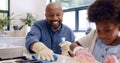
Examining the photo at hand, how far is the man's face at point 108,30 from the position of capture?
0.90 meters

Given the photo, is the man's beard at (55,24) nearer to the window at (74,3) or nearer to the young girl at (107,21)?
the young girl at (107,21)

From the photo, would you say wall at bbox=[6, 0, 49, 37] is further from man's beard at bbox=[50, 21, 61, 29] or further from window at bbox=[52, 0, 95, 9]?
man's beard at bbox=[50, 21, 61, 29]

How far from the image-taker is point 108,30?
914 millimetres

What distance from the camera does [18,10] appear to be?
3.99 m

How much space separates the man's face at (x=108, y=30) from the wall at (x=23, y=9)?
2871mm

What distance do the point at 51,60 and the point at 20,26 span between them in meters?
3.06

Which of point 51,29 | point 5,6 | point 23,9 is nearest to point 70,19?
point 23,9

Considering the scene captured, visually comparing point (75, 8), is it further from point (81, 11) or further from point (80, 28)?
point (80, 28)

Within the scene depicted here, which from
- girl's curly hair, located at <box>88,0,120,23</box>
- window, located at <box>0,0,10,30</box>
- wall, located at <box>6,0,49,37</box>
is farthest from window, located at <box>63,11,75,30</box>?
girl's curly hair, located at <box>88,0,120,23</box>

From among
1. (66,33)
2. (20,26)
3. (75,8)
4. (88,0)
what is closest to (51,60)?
(66,33)

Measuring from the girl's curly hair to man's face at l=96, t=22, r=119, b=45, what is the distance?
2cm

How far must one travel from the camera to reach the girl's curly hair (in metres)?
0.89

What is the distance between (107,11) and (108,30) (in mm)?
95

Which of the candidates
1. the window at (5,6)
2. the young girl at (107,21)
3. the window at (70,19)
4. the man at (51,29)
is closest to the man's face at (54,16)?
the man at (51,29)
